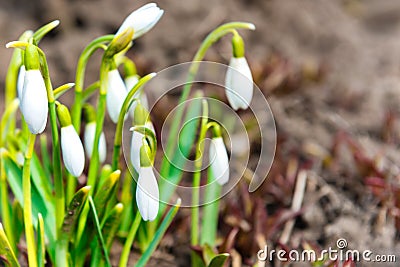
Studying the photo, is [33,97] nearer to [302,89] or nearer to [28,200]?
[28,200]

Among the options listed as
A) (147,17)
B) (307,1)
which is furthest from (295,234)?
(307,1)

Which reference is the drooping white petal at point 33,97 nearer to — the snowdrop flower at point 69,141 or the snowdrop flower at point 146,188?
the snowdrop flower at point 69,141

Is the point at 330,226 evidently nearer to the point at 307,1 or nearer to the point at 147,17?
the point at 147,17

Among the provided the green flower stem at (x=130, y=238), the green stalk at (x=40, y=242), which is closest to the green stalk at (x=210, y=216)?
the green flower stem at (x=130, y=238)

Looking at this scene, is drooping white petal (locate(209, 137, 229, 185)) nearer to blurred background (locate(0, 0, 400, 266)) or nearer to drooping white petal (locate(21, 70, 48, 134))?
blurred background (locate(0, 0, 400, 266))

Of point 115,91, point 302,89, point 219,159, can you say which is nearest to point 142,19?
point 115,91

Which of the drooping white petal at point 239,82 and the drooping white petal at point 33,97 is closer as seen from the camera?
the drooping white petal at point 33,97

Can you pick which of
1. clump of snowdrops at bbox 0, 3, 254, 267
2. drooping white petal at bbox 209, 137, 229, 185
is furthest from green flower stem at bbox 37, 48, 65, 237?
drooping white petal at bbox 209, 137, 229, 185
